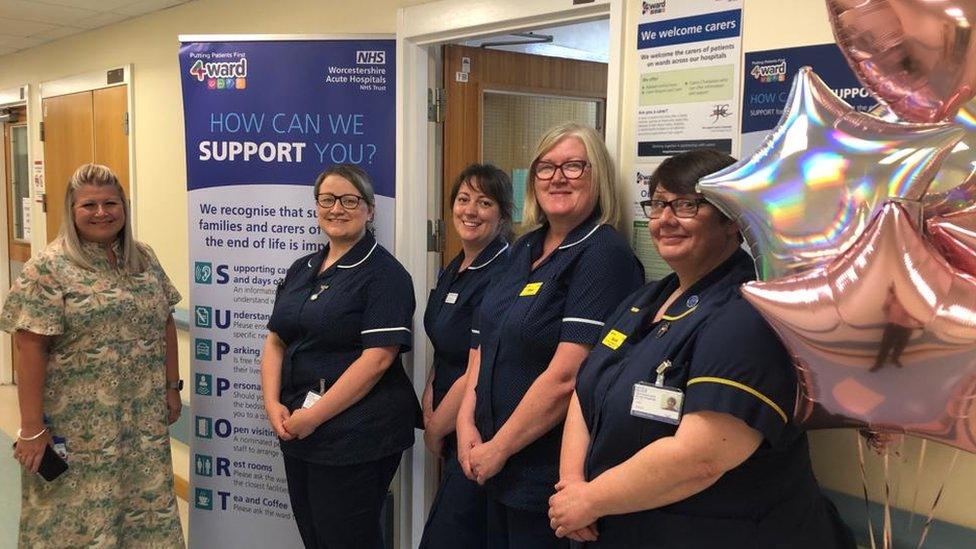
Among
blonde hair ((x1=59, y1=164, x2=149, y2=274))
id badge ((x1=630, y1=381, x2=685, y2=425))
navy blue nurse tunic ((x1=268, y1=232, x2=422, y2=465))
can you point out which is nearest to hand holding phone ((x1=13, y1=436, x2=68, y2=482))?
blonde hair ((x1=59, y1=164, x2=149, y2=274))

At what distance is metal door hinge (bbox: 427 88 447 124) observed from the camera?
269cm

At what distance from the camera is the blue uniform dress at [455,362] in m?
2.06

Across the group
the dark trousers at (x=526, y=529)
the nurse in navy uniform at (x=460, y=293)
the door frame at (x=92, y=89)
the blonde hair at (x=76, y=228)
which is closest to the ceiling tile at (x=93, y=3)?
the door frame at (x=92, y=89)

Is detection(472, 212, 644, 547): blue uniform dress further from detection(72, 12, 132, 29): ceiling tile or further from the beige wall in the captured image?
detection(72, 12, 132, 29): ceiling tile

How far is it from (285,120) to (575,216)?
1.26 meters

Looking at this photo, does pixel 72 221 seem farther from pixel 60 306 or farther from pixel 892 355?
pixel 892 355

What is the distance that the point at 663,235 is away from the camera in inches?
57.6

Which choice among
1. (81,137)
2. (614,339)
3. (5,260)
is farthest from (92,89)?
(614,339)

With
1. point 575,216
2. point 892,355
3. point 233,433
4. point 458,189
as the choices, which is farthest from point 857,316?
point 233,433

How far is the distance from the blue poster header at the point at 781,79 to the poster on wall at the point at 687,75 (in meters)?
0.04

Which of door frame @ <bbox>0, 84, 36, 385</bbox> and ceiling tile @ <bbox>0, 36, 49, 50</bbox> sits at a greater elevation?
ceiling tile @ <bbox>0, 36, 49, 50</bbox>

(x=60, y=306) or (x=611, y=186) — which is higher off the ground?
(x=611, y=186)

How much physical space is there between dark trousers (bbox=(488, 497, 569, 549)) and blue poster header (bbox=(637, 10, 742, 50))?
1147 millimetres

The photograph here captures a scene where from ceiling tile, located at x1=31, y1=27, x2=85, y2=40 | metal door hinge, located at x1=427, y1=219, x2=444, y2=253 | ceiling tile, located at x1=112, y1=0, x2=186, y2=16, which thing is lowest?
metal door hinge, located at x1=427, y1=219, x2=444, y2=253
